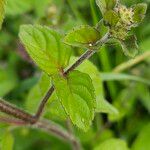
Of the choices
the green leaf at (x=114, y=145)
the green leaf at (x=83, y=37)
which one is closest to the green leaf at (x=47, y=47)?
the green leaf at (x=83, y=37)

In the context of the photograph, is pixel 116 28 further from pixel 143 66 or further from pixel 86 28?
pixel 143 66

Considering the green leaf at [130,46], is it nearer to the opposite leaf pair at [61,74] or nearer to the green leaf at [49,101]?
the opposite leaf pair at [61,74]

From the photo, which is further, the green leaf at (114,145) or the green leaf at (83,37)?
the green leaf at (114,145)

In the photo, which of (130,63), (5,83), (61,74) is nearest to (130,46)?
(61,74)

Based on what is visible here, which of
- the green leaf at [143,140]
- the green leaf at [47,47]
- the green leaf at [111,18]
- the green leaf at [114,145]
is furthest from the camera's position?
the green leaf at [143,140]

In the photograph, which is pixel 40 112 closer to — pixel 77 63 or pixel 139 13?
pixel 77 63

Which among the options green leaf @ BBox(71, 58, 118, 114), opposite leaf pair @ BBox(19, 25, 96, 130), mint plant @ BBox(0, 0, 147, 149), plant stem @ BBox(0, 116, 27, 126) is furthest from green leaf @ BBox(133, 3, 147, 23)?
plant stem @ BBox(0, 116, 27, 126)

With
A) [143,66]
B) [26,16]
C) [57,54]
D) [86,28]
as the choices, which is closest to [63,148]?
[143,66]
